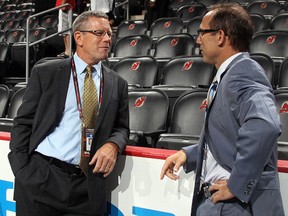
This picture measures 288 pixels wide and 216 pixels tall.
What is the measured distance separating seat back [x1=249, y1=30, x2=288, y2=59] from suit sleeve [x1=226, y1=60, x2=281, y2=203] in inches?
124

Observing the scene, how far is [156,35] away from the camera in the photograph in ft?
19.5

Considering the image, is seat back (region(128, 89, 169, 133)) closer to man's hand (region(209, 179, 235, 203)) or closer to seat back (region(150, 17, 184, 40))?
man's hand (region(209, 179, 235, 203))

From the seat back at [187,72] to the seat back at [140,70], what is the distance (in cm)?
10

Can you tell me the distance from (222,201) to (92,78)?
91 cm

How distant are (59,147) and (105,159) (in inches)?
7.9

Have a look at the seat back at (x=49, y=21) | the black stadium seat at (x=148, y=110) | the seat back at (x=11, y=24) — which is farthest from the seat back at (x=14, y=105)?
the seat back at (x=11, y=24)

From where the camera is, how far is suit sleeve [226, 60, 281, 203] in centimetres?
127

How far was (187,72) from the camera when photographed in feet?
12.9

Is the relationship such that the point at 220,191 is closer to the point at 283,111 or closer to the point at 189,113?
the point at 283,111

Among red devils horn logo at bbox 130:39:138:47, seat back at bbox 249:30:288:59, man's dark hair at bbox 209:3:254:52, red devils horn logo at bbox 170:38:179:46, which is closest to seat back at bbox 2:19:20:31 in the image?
red devils horn logo at bbox 130:39:138:47

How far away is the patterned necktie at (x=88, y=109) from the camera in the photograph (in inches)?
78.3

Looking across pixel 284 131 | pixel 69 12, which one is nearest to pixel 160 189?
pixel 284 131

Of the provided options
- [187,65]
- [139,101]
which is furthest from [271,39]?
[139,101]

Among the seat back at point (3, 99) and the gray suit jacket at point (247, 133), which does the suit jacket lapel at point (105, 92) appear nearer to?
the gray suit jacket at point (247, 133)
